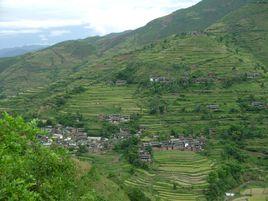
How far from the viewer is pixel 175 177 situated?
4841cm

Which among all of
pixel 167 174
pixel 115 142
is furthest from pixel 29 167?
pixel 115 142

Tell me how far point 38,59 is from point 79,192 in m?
177

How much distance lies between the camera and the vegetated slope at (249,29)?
104m

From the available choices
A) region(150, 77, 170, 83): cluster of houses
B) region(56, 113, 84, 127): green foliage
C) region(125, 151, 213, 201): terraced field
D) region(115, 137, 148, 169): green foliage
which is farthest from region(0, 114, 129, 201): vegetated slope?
region(150, 77, 170, 83): cluster of houses

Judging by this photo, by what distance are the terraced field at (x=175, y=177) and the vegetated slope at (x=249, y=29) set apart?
1887 inches

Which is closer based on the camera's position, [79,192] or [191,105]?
[79,192]

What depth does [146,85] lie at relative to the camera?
83.6 meters

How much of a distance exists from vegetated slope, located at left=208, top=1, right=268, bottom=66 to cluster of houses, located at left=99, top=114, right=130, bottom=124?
1554 inches

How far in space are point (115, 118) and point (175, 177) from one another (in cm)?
2191

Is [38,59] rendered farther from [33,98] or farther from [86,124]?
[86,124]

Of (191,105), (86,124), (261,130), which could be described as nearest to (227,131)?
(261,130)

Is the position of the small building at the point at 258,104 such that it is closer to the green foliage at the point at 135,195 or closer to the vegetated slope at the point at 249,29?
the vegetated slope at the point at 249,29

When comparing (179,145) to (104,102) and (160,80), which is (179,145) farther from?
(160,80)

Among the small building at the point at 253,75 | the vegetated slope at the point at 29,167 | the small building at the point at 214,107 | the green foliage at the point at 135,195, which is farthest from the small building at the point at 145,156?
the vegetated slope at the point at 29,167
